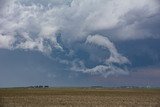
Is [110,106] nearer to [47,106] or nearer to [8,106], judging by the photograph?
[47,106]

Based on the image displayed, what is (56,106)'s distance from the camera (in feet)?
158

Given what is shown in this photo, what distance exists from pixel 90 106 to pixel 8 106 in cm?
1029

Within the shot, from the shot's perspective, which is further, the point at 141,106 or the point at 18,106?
the point at 141,106

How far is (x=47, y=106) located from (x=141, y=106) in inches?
480

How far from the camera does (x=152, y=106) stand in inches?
1951

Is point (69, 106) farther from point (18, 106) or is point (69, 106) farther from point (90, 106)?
point (18, 106)

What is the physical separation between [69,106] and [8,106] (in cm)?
763

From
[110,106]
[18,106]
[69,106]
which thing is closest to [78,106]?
[69,106]

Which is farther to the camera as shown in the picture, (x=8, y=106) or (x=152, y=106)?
(x=152, y=106)

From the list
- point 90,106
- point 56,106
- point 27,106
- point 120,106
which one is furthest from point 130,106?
point 27,106

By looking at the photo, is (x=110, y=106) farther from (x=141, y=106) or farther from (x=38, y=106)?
(x=38, y=106)

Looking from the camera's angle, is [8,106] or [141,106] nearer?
[8,106]

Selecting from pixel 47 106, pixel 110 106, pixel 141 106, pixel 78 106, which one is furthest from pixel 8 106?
pixel 141 106

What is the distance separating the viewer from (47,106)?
47531 mm
